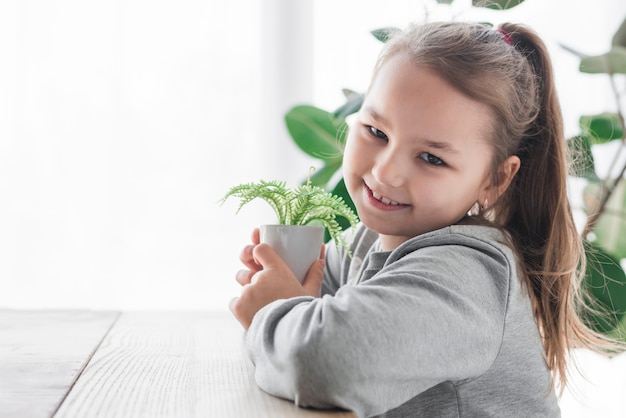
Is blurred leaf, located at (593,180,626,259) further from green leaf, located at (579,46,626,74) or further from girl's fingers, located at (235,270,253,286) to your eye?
girl's fingers, located at (235,270,253,286)

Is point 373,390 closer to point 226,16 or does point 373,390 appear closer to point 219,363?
point 219,363

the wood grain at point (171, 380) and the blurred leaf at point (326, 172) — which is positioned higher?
the wood grain at point (171, 380)

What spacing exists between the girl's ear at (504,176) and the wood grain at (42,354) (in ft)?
1.93

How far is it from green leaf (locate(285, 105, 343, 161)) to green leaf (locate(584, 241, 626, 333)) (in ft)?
1.99

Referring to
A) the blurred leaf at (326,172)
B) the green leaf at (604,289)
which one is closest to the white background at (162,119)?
the blurred leaf at (326,172)

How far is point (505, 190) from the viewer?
42.5 inches

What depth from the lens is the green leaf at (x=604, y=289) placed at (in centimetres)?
143

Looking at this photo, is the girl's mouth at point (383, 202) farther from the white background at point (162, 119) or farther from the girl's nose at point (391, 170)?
the white background at point (162, 119)

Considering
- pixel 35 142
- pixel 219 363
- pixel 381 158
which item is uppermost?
pixel 381 158

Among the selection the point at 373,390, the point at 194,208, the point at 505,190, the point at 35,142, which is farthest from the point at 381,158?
the point at 35,142

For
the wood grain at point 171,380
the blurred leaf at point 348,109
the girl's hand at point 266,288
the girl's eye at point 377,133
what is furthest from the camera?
the blurred leaf at point 348,109

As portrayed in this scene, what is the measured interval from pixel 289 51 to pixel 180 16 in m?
0.36

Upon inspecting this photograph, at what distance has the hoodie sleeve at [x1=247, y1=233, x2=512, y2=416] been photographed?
2.10ft

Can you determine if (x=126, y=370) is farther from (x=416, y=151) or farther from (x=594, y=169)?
(x=594, y=169)
